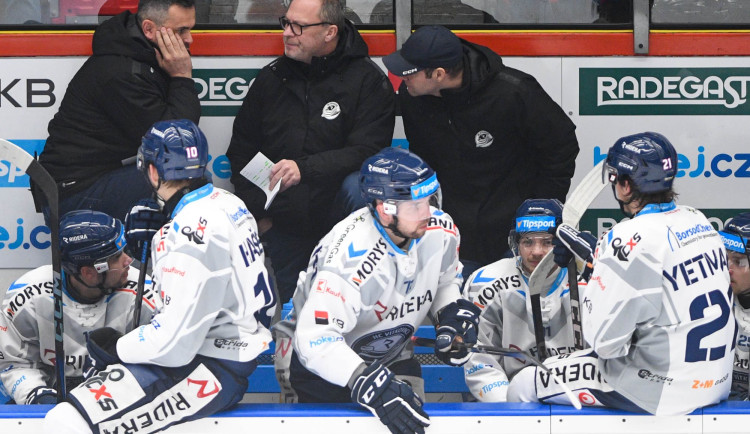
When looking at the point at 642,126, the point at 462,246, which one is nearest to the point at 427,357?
the point at 462,246

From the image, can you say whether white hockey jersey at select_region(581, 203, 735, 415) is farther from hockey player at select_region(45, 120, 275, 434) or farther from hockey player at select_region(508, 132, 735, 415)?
hockey player at select_region(45, 120, 275, 434)

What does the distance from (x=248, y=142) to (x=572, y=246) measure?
1819 millimetres

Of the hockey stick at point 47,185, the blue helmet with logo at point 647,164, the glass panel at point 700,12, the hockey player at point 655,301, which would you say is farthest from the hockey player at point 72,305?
the glass panel at point 700,12

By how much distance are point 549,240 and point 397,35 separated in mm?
1309

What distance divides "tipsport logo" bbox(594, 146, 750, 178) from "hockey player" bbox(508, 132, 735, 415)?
5.71ft

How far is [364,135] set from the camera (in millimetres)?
4840

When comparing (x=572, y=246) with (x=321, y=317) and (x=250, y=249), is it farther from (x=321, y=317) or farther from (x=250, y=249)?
(x=250, y=249)

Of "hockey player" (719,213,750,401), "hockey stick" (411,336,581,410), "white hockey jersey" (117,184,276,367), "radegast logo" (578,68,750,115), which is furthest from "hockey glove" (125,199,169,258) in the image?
"radegast logo" (578,68,750,115)

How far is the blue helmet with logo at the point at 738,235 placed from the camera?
4.31m

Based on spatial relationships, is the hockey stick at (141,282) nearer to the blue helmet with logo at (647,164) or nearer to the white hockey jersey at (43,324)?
the white hockey jersey at (43,324)

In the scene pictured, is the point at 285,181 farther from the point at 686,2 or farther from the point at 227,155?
the point at 686,2

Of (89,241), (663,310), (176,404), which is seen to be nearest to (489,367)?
(663,310)

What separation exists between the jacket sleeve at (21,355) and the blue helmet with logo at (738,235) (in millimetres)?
2693

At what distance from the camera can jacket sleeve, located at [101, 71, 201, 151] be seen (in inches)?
189
